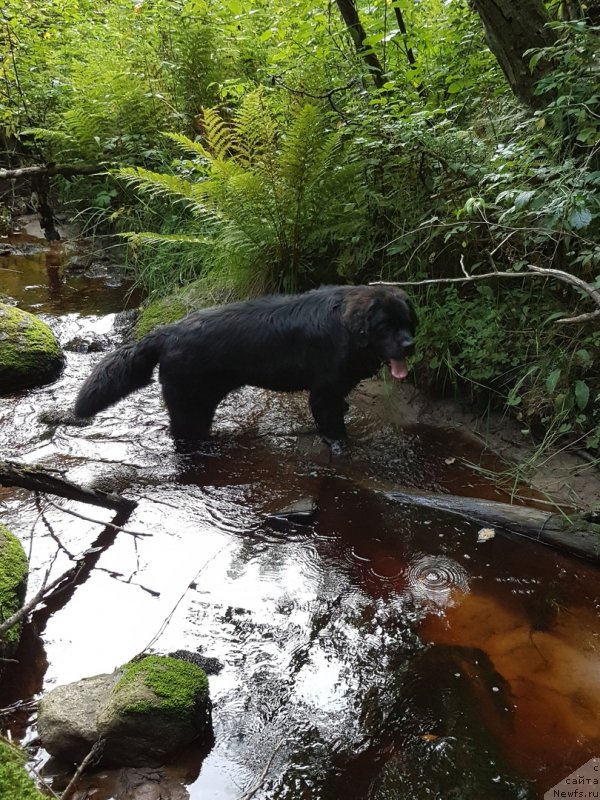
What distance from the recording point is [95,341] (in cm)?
679

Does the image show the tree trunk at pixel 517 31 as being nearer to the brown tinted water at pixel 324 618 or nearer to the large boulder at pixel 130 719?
the brown tinted water at pixel 324 618

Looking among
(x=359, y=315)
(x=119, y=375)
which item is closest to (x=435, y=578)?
(x=359, y=315)

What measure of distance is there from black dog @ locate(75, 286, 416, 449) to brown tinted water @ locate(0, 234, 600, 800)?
0.37 meters

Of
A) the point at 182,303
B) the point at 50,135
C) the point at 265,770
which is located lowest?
the point at 265,770

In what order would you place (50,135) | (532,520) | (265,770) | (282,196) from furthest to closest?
1. (50,135)
2. (282,196)
3. (532,520)
4. (265,770)

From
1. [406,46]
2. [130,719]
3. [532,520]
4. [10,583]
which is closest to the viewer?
[130,719]

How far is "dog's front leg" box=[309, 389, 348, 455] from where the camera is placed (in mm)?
4844

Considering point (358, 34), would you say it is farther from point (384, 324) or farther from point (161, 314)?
point (161, 314)

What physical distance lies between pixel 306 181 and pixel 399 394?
2.07 metres

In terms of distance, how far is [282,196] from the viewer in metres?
5.53

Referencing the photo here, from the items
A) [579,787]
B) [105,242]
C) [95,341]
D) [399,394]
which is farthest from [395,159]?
[105,242]

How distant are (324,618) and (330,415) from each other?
2.01m

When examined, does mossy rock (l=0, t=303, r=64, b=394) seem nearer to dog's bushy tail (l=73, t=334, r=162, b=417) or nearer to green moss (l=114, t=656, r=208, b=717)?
dog's bushy tail (l=73, t=334, r=162, b=417)

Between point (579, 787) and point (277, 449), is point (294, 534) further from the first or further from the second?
point (579, 787)
